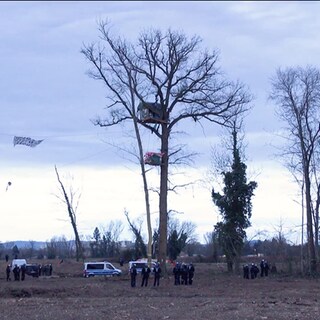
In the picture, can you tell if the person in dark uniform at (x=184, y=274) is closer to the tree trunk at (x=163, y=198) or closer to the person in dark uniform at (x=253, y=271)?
the tree trunk at (x=163, y=198)

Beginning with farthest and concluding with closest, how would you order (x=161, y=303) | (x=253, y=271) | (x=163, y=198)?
(x=253, y=271) → (x=163, y=198) → (x=161, y=303)

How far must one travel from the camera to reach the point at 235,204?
2539 inches

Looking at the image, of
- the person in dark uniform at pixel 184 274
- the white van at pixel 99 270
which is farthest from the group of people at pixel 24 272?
the person in dark uniform at pixel 184 274

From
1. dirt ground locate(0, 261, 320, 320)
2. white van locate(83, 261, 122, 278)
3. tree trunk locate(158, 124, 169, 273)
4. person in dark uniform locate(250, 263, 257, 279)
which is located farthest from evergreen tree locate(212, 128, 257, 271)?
dirt ground locate(0, 261, 320, 320)

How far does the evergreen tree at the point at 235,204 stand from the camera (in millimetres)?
64500

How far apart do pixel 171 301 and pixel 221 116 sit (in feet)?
73.7

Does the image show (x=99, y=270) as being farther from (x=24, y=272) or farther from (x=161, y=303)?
(x=161, y=303)

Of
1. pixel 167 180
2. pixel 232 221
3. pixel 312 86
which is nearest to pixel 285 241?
pixel 232 221

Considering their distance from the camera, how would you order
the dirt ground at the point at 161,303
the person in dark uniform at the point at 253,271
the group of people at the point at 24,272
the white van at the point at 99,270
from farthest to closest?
the white van at the point at 99,270 < the group of people at the point at 24,272 < the person in dark uniform at the point at 253,271 < the dirt ground at the point at 161,303

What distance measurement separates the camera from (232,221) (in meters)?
64.8

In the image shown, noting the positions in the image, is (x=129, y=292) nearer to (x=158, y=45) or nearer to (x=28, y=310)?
(x=28, y=310)

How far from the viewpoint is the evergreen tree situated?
64500mm

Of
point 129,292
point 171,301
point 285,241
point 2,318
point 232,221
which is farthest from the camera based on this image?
point 285,241

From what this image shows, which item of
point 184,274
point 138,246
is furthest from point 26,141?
point 138,246
